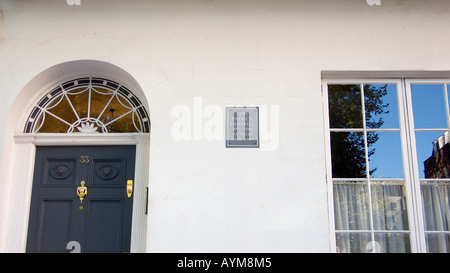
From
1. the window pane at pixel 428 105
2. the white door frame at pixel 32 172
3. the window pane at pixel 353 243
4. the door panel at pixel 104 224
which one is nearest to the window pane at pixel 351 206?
the window pane at pixel 353 243

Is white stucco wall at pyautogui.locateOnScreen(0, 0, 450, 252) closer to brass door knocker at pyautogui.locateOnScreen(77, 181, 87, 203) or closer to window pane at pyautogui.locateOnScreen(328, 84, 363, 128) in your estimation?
window pane at pyautogui.locateOnScreen(328, 84, 363, 128)

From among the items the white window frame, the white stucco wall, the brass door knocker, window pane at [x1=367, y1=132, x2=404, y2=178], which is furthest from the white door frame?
window pane at [x1=367, y1=132, x2=404, y2=178]

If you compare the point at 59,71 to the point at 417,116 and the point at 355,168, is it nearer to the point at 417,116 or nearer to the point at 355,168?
the point at 355,168

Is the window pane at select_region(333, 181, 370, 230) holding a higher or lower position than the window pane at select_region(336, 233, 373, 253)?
higher

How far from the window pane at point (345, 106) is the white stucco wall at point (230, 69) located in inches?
10.0

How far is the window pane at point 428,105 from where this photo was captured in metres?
6.19

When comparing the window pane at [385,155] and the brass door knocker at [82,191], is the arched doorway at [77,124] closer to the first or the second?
the brass door knocker at [82,191]

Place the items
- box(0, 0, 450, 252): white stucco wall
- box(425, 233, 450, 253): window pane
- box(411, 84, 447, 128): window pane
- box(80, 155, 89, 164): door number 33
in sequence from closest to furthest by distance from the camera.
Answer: box(0, 0, 450, 252): white stucco wall
box(425, 233, 450, 253): window pane
box(411, 84, 447, 128): window pane
box(80, 155, 89, 164): door number 33

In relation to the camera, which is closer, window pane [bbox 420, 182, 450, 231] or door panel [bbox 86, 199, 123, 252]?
window pane [bbox 420, 182, 450, 231]

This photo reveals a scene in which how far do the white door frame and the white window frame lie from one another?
1.92 metres

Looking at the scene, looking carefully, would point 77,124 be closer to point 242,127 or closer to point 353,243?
point 242,127

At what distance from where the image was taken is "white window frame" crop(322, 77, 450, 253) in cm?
588

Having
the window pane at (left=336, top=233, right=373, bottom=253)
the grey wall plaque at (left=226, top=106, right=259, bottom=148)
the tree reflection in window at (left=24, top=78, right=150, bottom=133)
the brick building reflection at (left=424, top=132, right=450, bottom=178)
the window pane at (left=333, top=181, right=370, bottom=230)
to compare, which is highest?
the tree reflection in window at (left=24, top=78, right=150, bottom=133)

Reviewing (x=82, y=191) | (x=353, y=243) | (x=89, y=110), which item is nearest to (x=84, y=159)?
(x=82, y=191)
